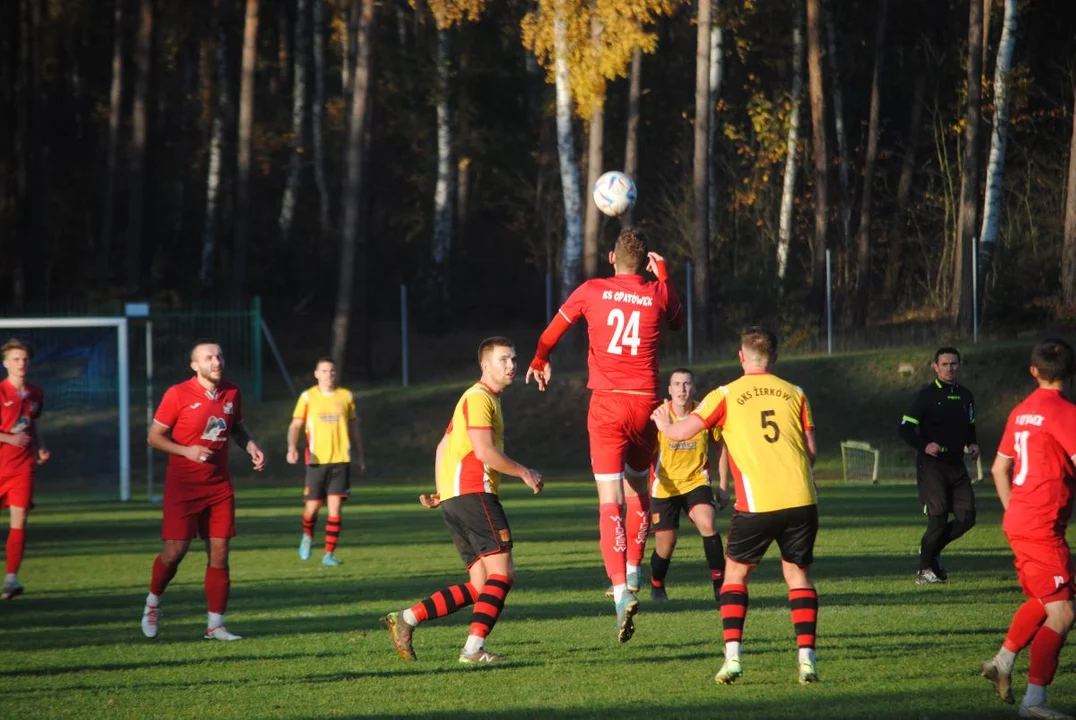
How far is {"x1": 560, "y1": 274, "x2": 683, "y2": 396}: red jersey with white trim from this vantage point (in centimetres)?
951

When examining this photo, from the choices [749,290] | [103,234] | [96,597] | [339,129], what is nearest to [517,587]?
[96,597]

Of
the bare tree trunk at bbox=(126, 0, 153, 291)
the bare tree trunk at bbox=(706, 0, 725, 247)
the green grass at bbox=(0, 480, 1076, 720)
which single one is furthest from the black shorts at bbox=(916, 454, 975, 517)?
the bare tree trunk at bbox=(126, 0, 153, 291)

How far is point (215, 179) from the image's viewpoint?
152 ft

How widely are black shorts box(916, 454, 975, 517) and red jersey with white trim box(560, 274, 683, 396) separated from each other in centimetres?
459

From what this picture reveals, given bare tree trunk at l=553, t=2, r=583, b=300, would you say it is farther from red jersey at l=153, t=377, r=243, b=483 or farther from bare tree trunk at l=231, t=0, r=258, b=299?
red jersey at l=153, t=377, r=243, b=483

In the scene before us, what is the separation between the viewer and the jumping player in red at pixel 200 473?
10.3 meters

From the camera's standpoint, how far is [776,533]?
8031 millimetres

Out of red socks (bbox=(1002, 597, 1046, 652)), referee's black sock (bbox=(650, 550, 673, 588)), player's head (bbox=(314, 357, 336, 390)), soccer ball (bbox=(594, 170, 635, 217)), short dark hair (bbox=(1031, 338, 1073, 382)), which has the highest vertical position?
soccer ball (bbox=(594, 170, 635, 217))

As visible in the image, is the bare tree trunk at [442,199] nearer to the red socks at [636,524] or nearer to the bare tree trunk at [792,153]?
the bare tree trunk at [792,153]

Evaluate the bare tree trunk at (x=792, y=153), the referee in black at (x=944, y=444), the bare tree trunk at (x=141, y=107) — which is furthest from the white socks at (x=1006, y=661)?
the bare tree trunk at (x=141, y=107)

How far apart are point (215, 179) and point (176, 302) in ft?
20.8

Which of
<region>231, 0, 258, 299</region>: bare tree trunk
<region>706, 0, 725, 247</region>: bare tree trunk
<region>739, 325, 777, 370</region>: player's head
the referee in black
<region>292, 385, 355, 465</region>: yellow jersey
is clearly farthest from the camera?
<region>231, 0, 258, 299</region>: bare tree trunk

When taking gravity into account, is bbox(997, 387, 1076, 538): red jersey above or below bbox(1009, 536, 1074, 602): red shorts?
above

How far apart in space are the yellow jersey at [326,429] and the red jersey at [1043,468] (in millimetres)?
10068
